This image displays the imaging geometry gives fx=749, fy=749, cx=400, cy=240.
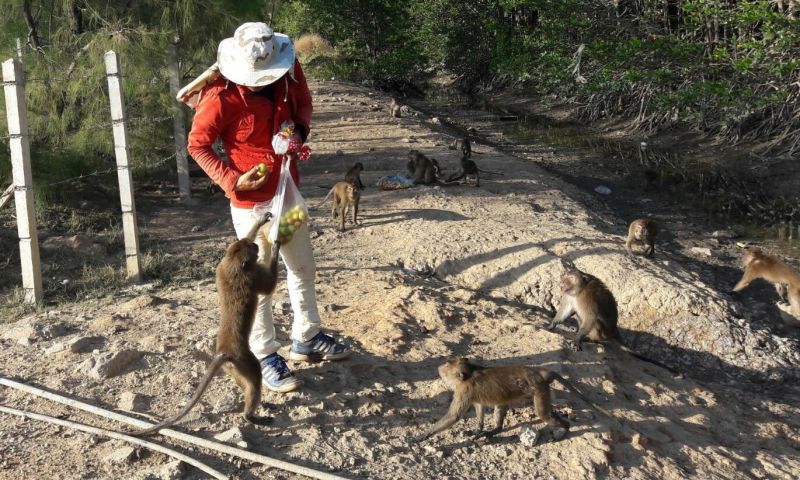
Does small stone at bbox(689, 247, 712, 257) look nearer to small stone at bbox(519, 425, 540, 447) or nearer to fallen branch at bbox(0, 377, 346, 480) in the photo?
small stone at bbox(519, 425, 540, 447)

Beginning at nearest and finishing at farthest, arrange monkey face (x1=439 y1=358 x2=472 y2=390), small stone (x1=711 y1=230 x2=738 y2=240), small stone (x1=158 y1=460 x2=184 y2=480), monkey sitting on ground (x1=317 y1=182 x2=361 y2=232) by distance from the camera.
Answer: small stone (x1=158 y1=460 x2=184 y2=480) → monkey face (x1=439 y1=358 x2=472 y2=390) → monkey sitting on ground (x1=317 y1=182 x2=361 y2=232) → small stone (x1=711 y1=230 x2=738 y2=240)

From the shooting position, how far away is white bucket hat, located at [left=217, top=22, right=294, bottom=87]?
409 cm

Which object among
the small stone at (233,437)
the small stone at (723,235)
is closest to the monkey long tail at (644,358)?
the small stone at (233,437)

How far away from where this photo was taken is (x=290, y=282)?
4.63 m

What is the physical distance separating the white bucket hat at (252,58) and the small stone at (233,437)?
6.33 ft

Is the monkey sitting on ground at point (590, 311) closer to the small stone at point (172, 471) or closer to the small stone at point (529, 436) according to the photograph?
the small stone at point (529, 436)

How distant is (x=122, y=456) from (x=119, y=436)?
0.48 ft

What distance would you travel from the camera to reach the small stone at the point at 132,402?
4.46m

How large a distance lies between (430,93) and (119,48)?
854 inches

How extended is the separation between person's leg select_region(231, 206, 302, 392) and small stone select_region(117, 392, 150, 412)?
2.35ft

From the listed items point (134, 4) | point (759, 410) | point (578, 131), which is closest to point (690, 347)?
point (759, 410)

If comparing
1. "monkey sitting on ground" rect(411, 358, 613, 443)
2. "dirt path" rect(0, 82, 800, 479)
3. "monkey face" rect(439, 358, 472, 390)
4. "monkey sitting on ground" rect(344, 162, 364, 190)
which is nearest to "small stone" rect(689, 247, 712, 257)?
"dirt path" rect(0, 82, 800, 479)

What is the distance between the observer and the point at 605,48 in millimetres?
13648

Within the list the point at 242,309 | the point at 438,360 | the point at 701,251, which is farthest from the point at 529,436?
the point at 701,251
